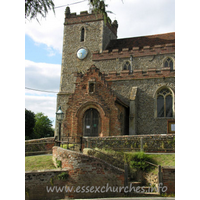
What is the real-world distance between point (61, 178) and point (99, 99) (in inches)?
326

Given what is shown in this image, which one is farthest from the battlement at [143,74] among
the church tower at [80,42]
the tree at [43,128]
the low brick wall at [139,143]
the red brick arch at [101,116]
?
the tree at [43,128]

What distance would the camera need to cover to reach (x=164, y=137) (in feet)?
45.1

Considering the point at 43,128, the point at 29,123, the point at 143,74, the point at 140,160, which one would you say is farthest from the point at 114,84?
the point at 43,128

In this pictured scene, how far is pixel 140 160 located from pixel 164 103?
8271 mm

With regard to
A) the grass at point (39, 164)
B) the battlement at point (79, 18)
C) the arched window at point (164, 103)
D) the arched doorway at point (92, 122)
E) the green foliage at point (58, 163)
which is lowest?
the grass at point (39, 164)

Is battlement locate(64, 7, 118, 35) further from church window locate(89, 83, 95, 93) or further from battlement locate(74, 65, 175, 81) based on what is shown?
church window locate(89, 83, 95, 93)

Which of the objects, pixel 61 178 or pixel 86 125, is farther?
pixel 86 125

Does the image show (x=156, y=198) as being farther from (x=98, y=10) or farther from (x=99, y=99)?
(x=99, y=99)

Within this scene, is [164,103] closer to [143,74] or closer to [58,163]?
[143,74]

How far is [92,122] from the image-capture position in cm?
1788

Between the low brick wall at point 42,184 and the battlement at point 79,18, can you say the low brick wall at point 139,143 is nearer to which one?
the low brick wall at point 42,184

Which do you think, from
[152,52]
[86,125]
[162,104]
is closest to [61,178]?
[86,125]

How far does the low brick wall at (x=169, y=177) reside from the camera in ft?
32.9

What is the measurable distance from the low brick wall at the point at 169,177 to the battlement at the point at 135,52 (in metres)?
15.1
